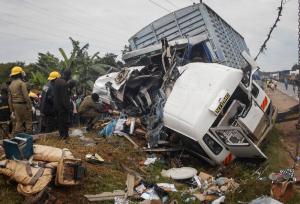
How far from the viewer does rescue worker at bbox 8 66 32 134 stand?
7.88 m

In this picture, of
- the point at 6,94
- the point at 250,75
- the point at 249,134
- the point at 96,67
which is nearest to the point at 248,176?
the point at 249,134

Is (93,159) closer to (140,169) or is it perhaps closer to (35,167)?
(140,169)

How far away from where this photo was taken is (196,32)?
38.1ft

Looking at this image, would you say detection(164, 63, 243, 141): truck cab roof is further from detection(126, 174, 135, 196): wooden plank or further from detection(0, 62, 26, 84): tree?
detection(0, 62, 26, 84): tree

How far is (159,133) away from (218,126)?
1.60 meters

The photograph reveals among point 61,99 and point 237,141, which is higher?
point 61,99

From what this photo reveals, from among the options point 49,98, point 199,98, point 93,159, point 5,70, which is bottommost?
point 5,70

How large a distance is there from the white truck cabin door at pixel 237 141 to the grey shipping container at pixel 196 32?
4.01 meters

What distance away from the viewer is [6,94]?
29.2ft

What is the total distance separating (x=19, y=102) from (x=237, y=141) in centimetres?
461

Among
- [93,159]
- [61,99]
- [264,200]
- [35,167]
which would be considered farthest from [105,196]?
[61,99]

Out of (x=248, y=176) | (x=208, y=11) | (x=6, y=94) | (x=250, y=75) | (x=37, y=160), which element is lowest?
(x=248, y=176)

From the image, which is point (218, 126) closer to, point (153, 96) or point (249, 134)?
point (249, 134)

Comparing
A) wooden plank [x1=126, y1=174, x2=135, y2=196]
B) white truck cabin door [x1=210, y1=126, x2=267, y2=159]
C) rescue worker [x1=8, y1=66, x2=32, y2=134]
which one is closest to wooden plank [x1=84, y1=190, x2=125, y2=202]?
wooden plank [x1=126, y1=174, x2=135, y2=196]
